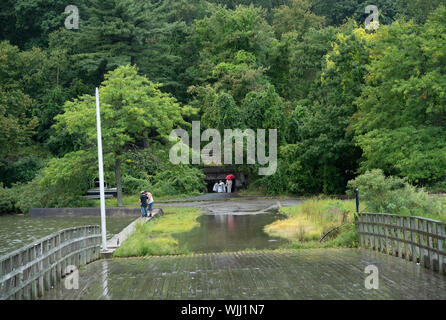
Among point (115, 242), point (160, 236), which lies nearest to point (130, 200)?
point (160, 236)

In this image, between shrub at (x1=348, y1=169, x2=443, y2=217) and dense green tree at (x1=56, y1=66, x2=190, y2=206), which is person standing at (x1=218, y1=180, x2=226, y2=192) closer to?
dense green tree at (x1=56, y1=66, x2=190, y2=206)

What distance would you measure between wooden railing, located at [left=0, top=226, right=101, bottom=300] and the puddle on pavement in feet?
15.5

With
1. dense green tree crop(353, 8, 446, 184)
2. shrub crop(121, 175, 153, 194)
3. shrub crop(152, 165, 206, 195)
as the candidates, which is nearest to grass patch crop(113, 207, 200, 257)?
shrub crop(152, 165, 206, 195)

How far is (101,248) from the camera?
17688mm

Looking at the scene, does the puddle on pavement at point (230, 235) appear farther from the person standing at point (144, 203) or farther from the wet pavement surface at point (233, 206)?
the wet pavement surface at point (233, 206)

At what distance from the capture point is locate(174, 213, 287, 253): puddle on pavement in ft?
61.1

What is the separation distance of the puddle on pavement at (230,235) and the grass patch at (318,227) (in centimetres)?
71

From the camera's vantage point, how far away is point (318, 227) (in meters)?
20.5

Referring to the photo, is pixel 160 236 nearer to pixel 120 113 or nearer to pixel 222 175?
pixel 120 113

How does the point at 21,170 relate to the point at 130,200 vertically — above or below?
above

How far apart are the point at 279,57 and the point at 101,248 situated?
51119 mm

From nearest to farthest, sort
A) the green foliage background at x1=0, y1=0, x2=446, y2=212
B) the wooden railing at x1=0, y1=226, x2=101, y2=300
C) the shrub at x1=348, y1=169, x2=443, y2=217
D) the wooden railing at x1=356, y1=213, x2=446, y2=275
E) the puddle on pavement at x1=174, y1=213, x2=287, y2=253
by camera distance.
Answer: the wooden railing at x1=0, y1=226, x2=101, y2=300
the wooden railing at x1=356, y1=213, x2=446, y2=275
the shrub at x1=348, y1=169, x2=443, y2=217
the puddle on pavement at x1=174, y1=213, x2=287, y2=253
the green foliage background at x1=0, y1=0, x2=446, y2=212

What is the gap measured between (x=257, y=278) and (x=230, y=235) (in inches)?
400
